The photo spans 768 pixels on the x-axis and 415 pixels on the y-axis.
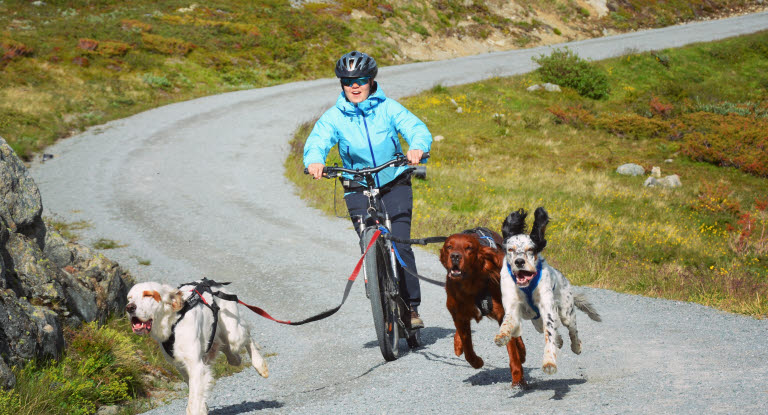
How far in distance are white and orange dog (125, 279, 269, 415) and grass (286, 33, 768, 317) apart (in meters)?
6.00

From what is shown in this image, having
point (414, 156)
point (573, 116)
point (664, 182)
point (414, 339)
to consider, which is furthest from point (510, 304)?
point (573, 116)

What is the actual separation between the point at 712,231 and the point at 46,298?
14.2m

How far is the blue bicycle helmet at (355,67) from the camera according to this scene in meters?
5.61

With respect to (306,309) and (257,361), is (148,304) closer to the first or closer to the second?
(257,361)

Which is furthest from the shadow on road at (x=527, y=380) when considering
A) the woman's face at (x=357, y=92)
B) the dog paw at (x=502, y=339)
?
the woman's face at (x=357, y=92)

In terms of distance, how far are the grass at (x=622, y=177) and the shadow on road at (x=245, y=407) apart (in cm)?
553

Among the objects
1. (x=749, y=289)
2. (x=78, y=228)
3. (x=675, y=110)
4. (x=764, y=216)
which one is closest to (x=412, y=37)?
(x=675, y=110)

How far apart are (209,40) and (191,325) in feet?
104

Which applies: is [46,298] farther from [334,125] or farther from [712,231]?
[712,231]

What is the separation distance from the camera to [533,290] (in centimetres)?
418

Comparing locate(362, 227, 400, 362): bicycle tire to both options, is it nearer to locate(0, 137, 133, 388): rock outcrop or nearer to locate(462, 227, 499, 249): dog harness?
locate(462, 227, 499, 249): dog harness

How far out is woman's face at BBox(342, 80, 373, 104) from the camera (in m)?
5.70

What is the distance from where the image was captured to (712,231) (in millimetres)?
15414

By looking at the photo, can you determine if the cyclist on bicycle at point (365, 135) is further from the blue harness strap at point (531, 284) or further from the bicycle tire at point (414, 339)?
the blue harness strap at point (531, 284)
